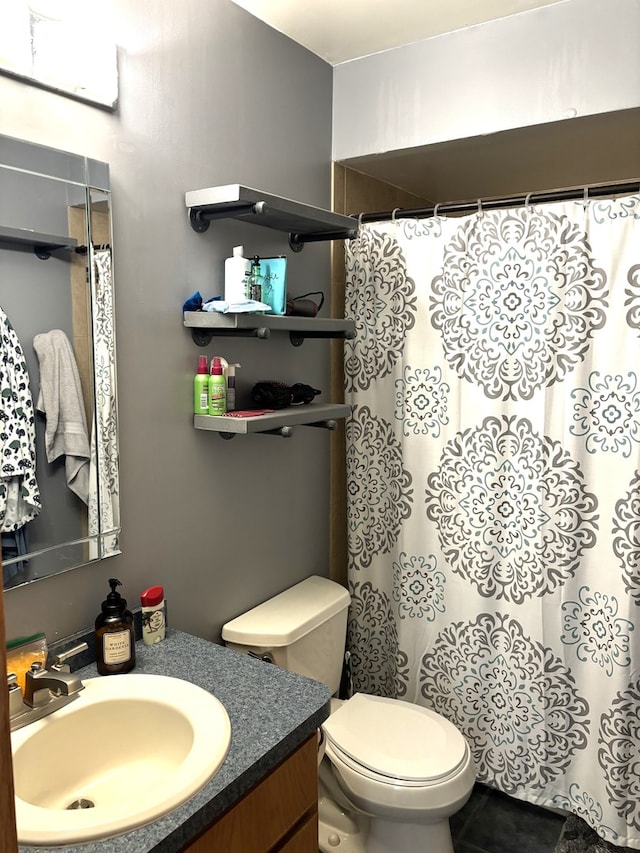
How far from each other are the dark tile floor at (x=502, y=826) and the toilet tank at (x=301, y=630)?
0.63 m

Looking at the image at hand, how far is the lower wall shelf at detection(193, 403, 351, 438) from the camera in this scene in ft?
5.66

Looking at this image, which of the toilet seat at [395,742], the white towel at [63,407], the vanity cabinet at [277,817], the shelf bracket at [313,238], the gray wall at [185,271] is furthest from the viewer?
the shelf bracket at [313,238]

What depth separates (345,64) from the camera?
89.7 inches

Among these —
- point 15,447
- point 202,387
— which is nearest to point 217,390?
point 202,387

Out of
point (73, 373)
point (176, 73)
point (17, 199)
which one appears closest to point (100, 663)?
point (73, 373)

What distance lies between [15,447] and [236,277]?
693 mm

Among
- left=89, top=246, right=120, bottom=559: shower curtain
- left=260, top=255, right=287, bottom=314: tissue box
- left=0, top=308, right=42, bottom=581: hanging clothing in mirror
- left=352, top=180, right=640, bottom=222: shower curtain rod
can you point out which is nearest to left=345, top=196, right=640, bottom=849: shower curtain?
left=352, top=180, right=640, bottom=222: shower curtain rod

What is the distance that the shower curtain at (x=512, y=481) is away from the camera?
1945 mm

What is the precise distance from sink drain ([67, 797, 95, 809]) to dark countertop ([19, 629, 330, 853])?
0.10 meters

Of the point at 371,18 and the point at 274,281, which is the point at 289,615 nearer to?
the point at 274,281

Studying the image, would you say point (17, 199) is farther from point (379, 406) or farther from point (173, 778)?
point (379, 406)

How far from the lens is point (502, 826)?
87.9 inches

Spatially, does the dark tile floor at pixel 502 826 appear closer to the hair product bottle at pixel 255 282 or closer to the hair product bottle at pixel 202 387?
the hair product bottle at pixel 202 387

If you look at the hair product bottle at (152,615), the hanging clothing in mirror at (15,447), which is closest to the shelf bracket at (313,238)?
the hanging clothing in mirror at (15,447)
